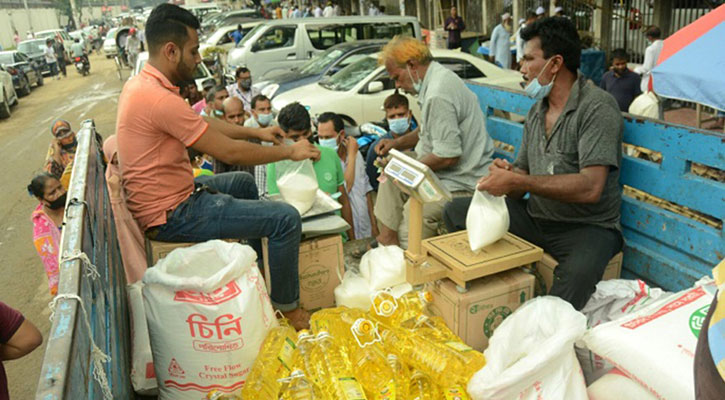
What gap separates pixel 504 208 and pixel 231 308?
141 cm

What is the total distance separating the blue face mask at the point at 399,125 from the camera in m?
4.65

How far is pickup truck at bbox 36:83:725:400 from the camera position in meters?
1.75

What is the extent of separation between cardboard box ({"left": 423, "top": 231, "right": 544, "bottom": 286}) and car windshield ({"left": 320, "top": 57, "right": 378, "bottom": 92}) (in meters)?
5.97

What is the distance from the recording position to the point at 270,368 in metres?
2.42

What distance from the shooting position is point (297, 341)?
2.59 m

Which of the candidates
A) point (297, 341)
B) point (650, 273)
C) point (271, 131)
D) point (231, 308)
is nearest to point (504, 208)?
point (650, 273)

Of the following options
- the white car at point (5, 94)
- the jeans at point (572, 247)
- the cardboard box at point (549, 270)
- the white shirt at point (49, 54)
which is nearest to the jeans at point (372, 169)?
the jeans at point (572, 247)

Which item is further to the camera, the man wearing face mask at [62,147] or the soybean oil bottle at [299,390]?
the man wearing face mask at [62,147]

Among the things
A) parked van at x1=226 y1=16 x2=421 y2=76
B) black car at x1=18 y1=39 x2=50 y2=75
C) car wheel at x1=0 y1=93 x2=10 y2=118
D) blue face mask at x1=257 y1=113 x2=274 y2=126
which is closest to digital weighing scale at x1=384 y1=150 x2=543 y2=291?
blue face mask at x1=257 y1=113 x2=274 y2=126

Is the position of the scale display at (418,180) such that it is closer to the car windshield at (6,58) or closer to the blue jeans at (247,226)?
the blue jeans at (247,226)

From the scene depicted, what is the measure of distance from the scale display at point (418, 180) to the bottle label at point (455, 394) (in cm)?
81

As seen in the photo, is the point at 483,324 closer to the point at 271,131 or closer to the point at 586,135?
the point at 586,135

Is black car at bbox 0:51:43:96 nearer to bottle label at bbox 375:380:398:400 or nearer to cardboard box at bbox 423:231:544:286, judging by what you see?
cardboard box at bbox 423:231:544:286

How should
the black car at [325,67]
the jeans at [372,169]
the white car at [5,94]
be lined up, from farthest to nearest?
the white car at [5,94], the black car at [325,67], the jeans at [372,169]
